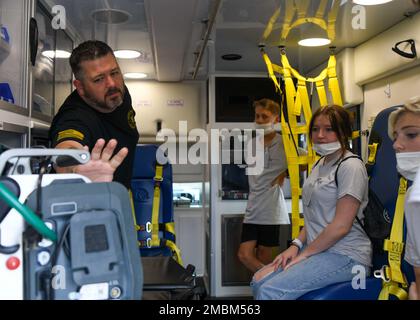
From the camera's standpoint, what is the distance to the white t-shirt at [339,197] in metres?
1.67

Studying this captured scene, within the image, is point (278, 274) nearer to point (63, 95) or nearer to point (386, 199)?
point (386, 199)

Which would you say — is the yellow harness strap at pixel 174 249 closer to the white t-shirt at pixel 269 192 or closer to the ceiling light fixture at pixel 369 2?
the white t-shirt at pixel 269 192

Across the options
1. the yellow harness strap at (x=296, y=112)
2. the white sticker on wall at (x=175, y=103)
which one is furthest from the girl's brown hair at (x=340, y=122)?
the white sticker on wall at (x=175, y=103)

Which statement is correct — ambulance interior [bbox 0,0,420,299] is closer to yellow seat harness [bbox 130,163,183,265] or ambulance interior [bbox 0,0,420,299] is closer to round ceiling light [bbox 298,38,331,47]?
round ceiling light [bbox 298,38,331,47]

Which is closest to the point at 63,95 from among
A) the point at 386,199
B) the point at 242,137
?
the point at 242,137

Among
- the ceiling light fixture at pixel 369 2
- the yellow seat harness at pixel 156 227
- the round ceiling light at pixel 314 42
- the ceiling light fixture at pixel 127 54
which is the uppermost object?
the round ceiling light at pixel 314 42

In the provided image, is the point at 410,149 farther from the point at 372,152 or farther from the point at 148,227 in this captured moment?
the point at 148,227

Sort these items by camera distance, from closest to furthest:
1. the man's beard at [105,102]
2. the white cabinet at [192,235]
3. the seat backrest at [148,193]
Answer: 1. the man's beard at [105,102]
2. the seat backrest at [148,193]
3. the white cabinet at [192,235]

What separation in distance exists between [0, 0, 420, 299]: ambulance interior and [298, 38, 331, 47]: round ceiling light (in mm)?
54

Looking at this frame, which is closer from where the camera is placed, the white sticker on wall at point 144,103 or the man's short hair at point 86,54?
the man's short hair at point 86,54

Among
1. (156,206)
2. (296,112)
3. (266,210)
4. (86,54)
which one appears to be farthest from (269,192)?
(86,54)

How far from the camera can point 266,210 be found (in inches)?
122

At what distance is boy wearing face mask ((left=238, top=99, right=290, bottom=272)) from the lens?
3084mm

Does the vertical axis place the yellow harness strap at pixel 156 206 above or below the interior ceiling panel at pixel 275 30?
below
